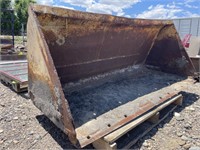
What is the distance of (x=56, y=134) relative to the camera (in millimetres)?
1926

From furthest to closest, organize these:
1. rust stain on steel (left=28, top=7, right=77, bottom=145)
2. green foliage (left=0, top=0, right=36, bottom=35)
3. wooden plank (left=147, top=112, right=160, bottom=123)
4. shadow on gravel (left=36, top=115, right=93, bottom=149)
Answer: green foliage (left=0, top=0, right=36, bottom=35)
wooden plank (left=147, top=112, right=160, bottom=123)
shadow on gravel (left=36, top=115, right=93, bottom=149)
rust stain on steel (left=28, top=7, right=77, bottom=145)

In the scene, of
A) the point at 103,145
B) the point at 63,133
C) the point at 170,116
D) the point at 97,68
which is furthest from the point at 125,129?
the point at 97,68

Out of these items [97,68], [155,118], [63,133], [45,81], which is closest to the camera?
[45,81]

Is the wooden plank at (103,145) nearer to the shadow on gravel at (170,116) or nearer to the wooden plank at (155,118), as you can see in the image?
the shadow on gravel at (170,116)

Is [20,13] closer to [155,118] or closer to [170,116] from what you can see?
[170,116]

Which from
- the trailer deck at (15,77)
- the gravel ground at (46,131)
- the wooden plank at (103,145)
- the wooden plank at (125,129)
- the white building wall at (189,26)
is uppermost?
the white building wall at (189,26)

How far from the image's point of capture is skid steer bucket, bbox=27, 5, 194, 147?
1590 mm

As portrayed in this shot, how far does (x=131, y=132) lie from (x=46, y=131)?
87cm

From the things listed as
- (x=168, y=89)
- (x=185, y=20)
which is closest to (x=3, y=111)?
(x=168, y=89)

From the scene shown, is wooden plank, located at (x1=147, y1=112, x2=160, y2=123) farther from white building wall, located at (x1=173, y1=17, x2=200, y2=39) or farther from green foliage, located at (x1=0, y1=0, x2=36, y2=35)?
green foliage, located at (x1=0, y1=0, x2=36, y2=35)

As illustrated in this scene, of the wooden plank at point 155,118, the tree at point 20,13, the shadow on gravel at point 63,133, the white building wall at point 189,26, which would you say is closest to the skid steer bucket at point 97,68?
the wooden plank at point 155,118

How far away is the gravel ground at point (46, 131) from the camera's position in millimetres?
1817

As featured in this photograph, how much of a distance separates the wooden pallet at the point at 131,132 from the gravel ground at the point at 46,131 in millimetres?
63

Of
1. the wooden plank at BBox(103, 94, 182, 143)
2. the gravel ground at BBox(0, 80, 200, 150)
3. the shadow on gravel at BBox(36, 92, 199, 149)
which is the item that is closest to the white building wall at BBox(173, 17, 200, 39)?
the gravel ground at BBox(0, 80, 200, 150)
